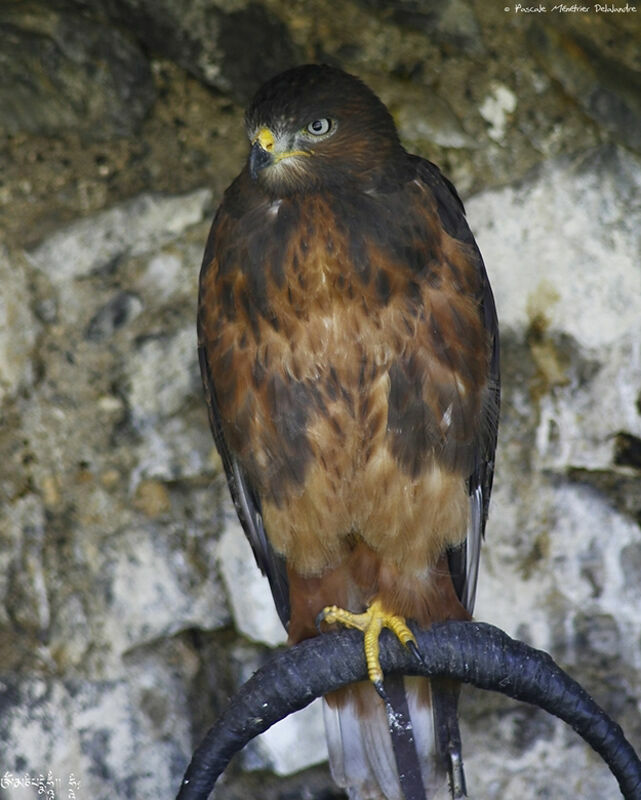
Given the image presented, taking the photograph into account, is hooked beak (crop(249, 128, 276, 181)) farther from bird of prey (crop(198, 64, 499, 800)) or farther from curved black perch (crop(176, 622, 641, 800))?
curved black perch (crop(176, 622, 641, 800))

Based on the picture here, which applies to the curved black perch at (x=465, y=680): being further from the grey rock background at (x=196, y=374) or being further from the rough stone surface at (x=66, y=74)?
the rough stone surface at (x=66, y=74)

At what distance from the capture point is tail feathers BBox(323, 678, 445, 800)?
8.77 feet

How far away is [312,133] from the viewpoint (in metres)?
2.53

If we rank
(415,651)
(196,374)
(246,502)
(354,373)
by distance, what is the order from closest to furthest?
(415,651), (354,373), (246,502), (196,374)

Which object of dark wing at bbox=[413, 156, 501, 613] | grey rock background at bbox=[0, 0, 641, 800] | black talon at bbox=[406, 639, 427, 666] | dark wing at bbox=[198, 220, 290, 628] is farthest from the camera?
grey rock background at bbox=[0, 0, 641, 800]

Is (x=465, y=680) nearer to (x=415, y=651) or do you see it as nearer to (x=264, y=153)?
(x=415, y=651)

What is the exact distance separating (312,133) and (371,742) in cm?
132

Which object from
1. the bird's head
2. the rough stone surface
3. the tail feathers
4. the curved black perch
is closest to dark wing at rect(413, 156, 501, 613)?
the bird's head

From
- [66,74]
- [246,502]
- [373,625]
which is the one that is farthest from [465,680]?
[66,74]

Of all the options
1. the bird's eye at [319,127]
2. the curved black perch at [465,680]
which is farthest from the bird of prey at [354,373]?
the curved black perch at [465,680]

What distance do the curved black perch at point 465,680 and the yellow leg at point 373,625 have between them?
14cm

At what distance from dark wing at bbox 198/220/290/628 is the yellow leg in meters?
0.18

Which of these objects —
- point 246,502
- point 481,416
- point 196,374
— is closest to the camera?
point 481,416

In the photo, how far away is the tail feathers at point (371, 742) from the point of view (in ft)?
8.77
